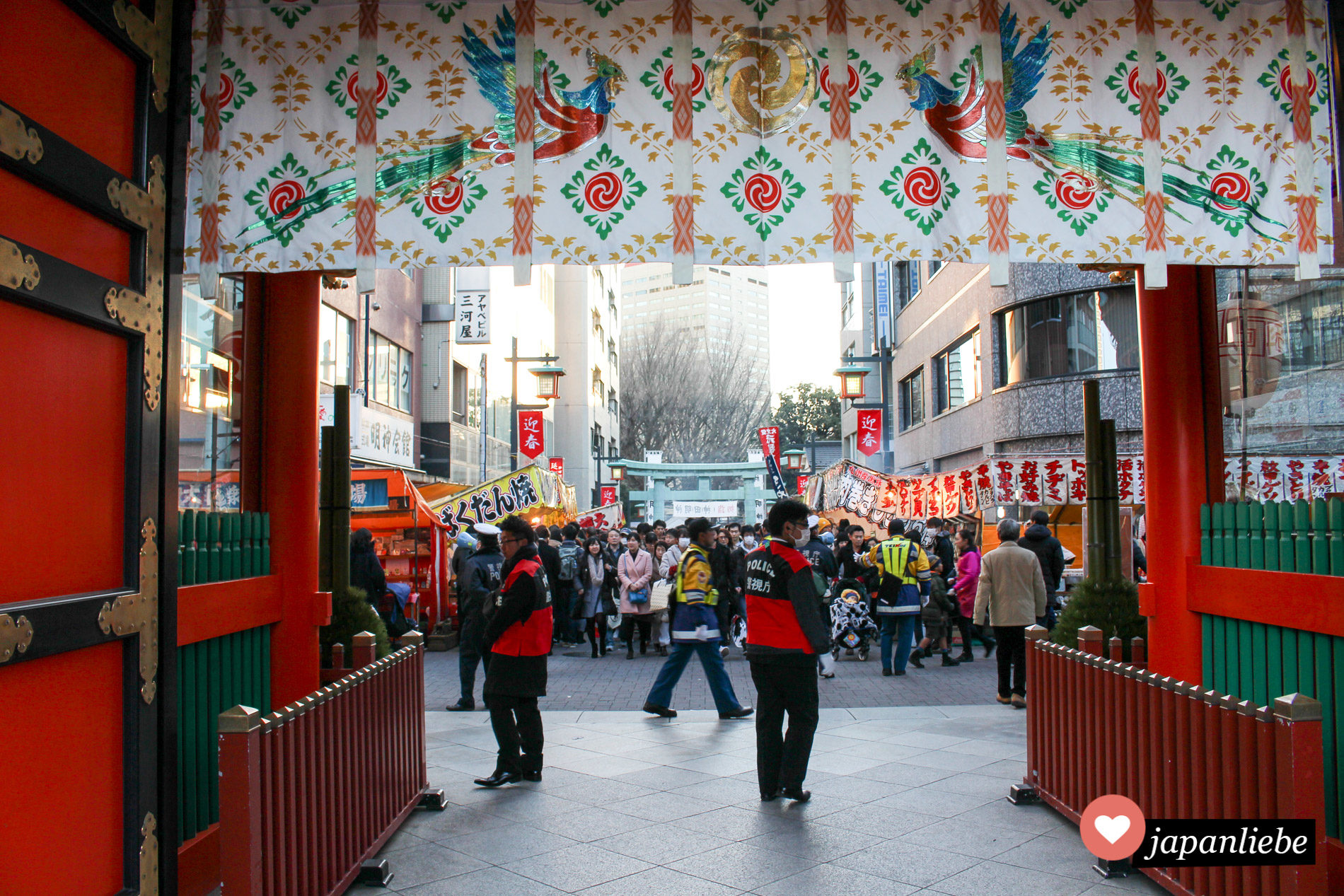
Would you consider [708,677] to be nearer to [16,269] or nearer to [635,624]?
[635,624]

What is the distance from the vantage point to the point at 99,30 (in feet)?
11.0

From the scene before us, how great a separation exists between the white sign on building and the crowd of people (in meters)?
4.05

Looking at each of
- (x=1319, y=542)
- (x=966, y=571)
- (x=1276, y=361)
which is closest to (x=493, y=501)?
(x=966, y=571)

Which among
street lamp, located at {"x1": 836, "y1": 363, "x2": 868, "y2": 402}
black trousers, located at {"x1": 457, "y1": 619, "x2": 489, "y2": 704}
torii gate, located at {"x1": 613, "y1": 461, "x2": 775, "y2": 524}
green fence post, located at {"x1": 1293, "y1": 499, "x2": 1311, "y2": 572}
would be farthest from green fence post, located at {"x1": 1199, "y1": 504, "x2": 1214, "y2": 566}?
torii gate, located at {"x1": 613, "y1": 461, "x2": 775, "y2": 524}

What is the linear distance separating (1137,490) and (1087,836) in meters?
10.9

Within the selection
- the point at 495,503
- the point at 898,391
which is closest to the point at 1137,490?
the point at 495,503

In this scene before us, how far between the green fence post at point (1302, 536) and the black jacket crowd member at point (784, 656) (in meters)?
2.44

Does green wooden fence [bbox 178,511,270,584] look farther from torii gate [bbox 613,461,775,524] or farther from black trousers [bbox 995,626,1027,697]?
torii gate [bbox 613,461,775,524]

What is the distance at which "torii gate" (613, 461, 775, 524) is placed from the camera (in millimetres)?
48031

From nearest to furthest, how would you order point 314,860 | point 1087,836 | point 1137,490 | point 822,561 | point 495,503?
1. point 314,860
2. point 1087,836
3. point 822,561
4. point 1137,490
5. point 495,503

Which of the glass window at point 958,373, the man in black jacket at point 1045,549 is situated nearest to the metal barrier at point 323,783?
the man in black jacket at point 1045,549

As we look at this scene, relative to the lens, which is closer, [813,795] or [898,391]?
[813,795]

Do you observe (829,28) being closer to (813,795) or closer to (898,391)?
(813,795)

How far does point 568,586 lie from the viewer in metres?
13.8
